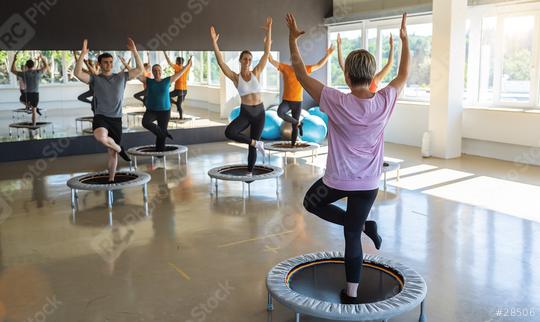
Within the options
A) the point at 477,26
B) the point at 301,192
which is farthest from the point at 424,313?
the point at 477,26

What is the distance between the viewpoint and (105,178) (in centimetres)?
587

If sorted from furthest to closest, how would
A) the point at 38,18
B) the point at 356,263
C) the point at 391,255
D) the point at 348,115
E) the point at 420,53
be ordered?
1. the point at 420,53
2. the point at 38,18
3. the point at 391,255
4. the point at 356,263
5. the point at 348,115

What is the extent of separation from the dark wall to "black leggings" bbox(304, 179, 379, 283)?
6.84 meters

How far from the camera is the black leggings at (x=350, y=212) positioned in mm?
2789

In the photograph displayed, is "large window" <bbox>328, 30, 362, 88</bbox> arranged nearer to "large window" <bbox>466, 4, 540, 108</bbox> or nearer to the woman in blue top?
"large window" <bbox>466, 4, 540, 108</bbox>

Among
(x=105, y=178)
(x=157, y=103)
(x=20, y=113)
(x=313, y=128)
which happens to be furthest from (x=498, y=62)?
(x=20, y=113)

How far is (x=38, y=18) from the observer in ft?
26.9

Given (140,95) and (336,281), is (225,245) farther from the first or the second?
(140,95)

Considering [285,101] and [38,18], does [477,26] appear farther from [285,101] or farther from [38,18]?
[38,18]

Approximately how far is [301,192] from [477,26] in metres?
4.50

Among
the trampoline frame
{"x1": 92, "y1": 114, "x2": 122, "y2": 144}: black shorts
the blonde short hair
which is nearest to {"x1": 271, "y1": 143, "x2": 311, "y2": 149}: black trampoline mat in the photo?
{"x1": 92, "y1": 114, "x2": 122, "y2": 144}: black shorts

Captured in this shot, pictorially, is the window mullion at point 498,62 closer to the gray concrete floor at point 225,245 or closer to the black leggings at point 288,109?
the gray concrete floor at point 225,245

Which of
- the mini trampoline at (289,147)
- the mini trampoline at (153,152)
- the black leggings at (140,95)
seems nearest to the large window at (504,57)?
the mini trampoline at (289,147)

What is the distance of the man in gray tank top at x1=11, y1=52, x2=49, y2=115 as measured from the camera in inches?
326
